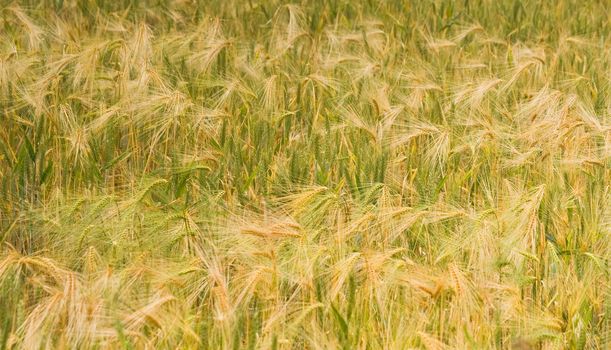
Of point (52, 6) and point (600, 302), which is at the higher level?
point (52, 6)

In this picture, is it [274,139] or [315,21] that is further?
[315,21]

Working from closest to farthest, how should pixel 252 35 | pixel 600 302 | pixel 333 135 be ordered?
pixel 600 302 < pixel 333 135 < pixel 252 35

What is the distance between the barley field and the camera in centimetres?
215

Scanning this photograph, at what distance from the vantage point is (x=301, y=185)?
9.67ft

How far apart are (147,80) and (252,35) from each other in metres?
1.44

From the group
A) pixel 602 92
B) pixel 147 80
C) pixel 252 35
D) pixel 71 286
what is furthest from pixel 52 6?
pixel 71 286

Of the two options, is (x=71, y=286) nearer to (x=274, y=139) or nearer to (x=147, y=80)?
(x=274, y=139)

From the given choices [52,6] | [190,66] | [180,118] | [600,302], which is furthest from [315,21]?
[600,302]

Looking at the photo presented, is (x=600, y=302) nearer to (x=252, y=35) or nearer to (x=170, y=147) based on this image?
(x=170, y=147)

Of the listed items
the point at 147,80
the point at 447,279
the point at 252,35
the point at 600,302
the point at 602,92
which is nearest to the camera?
the point at 447,279

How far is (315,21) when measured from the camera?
195 inches

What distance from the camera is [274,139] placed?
3.36 meters

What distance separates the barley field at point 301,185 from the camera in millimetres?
2152

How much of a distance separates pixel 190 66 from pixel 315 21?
0.98 m
